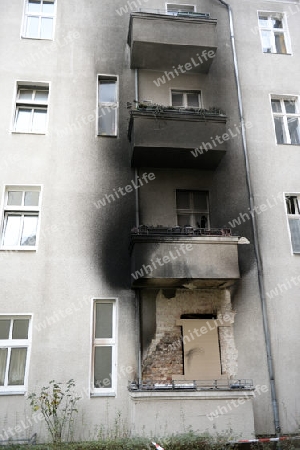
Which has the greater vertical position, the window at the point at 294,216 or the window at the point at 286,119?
the window at the point at 286,119

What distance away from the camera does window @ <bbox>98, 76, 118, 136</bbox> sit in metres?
10.8

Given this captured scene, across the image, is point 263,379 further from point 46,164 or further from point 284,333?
point 46,164

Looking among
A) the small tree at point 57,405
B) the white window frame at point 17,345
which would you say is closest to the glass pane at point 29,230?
the white window frame at point 17,345

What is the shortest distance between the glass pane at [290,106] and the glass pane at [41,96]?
7193 millimetres

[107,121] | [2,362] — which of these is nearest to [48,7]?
[107,121]

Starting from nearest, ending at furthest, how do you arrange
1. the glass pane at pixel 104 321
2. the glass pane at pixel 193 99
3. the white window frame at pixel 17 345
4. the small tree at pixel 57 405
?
the small tree at pixel 57 405, the white window frame at pixel 17 345, the glass pane at pixel 104 321, the glass pane at pixel 193 99

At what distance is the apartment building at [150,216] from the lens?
8.55m

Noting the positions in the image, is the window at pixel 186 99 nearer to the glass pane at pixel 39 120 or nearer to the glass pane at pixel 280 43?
the glass pane at pixel 280 43

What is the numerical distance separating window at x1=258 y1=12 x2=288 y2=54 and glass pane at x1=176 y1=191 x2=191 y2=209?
5.71 metres

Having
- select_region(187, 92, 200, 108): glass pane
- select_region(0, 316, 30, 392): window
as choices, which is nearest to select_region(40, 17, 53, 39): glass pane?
select_region(187, 92, 200, 108): glass pane

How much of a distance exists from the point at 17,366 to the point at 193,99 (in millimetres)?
8608

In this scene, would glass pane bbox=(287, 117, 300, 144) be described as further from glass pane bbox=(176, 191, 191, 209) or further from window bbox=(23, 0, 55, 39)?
window bbox=(23, 0, 55, 39)

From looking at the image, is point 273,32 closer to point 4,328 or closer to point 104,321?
point 104,321

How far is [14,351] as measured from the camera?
862 cm
